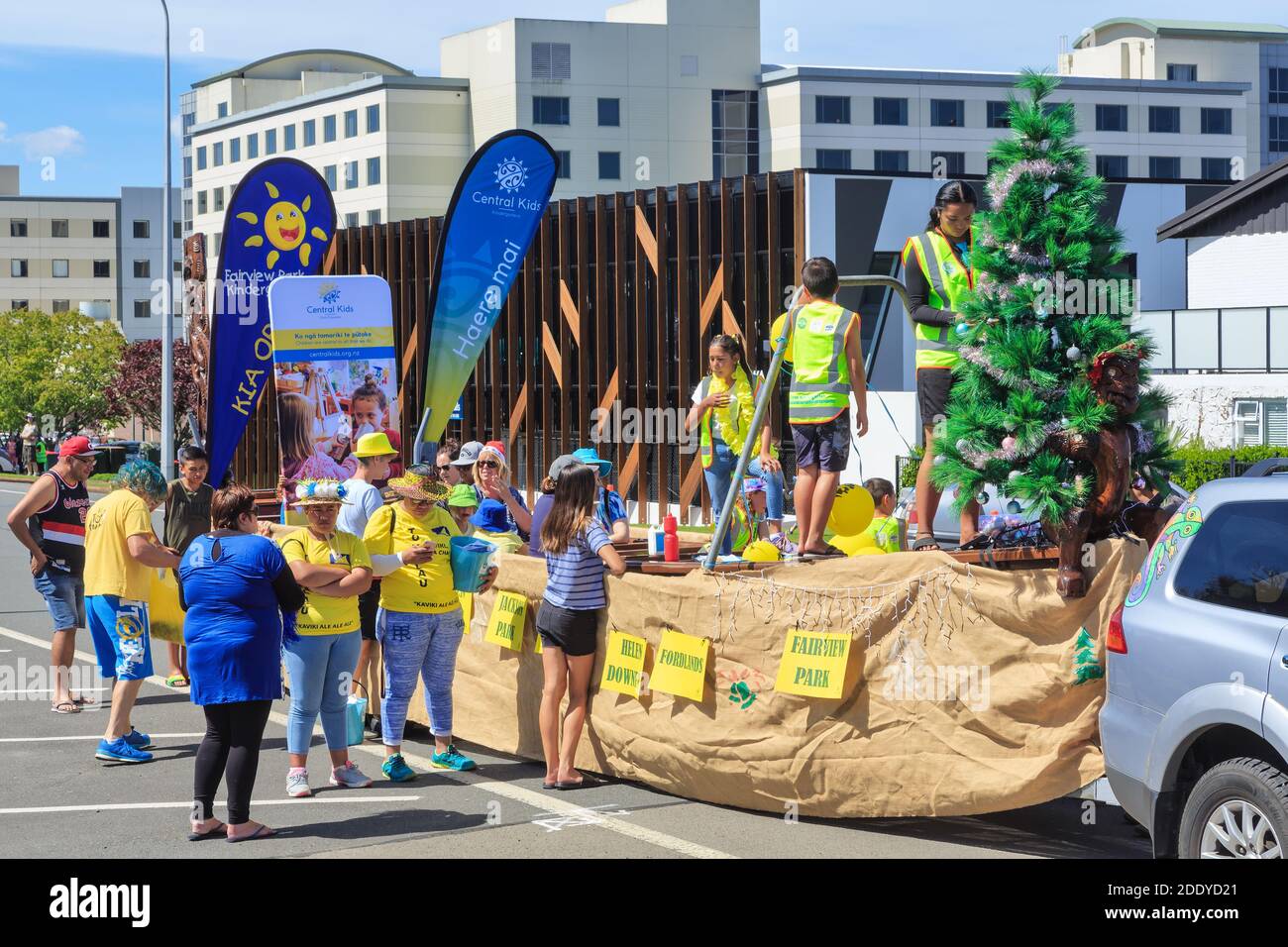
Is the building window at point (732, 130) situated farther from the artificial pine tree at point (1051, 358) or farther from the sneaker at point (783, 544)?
the artificial pine tree at point (1051, 358)

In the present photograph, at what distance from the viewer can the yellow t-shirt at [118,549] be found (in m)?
10.1

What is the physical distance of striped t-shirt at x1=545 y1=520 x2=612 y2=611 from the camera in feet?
28.5

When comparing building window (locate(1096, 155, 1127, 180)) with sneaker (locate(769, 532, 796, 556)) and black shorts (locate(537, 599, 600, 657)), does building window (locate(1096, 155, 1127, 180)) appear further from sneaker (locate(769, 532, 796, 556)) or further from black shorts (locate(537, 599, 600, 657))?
black shorts (locate(537, 599, 600, 657))

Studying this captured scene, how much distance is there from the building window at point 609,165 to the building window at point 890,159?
12.9 m

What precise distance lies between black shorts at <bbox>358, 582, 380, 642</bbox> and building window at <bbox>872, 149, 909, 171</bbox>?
239 ft

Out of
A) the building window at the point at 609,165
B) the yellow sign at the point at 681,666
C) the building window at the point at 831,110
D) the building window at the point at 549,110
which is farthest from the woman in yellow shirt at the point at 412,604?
the building window at the point at 831,110

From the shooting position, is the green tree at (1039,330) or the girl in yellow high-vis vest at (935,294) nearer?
the green tree at (1039,330)

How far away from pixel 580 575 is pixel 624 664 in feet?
1.80

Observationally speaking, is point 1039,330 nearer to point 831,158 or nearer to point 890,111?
point 831,158

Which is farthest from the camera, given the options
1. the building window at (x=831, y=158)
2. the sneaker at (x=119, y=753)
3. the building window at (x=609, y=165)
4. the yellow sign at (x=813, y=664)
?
the building window at (x=831, y=158)

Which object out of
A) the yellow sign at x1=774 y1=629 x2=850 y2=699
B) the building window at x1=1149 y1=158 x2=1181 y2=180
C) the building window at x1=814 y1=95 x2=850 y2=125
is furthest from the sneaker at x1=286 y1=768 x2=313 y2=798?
the building window at x1=1149 y1=158 x2=1181 y2=180

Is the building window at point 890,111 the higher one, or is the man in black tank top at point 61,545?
the building window at point 890,111

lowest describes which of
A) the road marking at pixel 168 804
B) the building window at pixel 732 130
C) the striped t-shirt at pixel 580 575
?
the road marking at pixel 168 804

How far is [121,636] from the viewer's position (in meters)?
9.95
